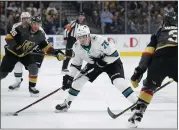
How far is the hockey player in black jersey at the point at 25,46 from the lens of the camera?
5160 millimetres

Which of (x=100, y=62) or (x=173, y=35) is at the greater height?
(x=173, y=35)

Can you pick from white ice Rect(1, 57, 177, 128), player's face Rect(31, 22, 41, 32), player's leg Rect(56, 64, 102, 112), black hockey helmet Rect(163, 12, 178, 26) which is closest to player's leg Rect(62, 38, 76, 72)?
white ice Rect(1, 57, 177, 128)

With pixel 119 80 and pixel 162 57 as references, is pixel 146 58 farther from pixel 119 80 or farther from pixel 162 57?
pixel 119 80

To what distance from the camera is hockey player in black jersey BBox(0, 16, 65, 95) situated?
5160mm

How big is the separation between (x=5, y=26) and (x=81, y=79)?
20.9 feet

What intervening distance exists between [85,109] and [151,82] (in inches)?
49.9

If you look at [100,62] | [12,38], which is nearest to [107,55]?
[100,62]

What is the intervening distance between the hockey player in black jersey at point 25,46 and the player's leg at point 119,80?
3.63 feet

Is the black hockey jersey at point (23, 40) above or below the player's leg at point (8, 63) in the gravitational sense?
above

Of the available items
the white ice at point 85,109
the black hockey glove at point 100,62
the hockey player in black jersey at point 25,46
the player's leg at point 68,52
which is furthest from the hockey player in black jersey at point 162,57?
the player's leg at point 68,52

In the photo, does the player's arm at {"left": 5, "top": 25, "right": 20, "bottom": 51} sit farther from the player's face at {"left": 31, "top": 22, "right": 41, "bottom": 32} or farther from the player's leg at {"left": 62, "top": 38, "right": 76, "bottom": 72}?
the player's leg at {"left": 62, "top": 38, "right": 76, "bottom": 72}

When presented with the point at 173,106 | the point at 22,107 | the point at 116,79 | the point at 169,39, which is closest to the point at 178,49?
the point at 169,39

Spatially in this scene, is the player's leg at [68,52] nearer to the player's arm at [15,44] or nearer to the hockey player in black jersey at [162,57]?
the player's arm at [15,44]

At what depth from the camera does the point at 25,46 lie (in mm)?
5285
